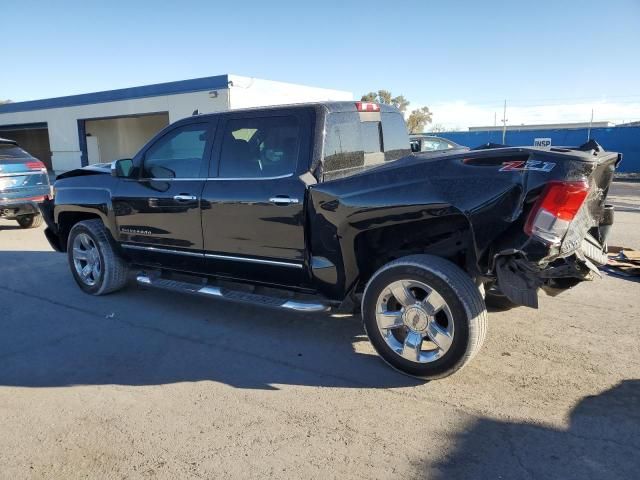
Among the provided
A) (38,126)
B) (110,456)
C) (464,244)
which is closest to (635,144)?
(464,244)

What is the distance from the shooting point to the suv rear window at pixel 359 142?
4.11m

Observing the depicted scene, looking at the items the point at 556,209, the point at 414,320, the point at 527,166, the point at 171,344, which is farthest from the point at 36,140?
the point at 556,209

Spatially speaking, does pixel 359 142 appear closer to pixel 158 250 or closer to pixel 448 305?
pixel 448 305

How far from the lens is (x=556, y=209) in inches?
118

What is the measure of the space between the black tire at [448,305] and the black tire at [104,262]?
125 inches

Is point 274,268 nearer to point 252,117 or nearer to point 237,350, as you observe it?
point 237,350

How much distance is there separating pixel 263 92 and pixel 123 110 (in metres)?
7.55

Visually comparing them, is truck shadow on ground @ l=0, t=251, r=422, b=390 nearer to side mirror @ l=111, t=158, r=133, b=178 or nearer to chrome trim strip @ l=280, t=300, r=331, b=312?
chrome trim strip @ l=280, t=300, r=331, b=312

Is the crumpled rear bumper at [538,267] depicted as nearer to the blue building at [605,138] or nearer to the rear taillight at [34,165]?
the rear taillight at [34,165]

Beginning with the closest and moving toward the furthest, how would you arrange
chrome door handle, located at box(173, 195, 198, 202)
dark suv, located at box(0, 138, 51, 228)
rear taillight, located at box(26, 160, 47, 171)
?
chrome door handle, located at box(173, 195, 198, 202)
dark suv, located at box(0, 138, 51, 228)
rear taillight, located at box(26, 160, 47, 171)

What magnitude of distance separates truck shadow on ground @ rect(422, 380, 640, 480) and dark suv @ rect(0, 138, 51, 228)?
30.0 ft

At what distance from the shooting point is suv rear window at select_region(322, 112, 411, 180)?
13.5ft

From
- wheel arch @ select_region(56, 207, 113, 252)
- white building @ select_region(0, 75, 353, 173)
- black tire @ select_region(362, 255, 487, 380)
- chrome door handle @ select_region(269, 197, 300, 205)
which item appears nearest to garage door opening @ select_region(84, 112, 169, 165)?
white building @ select_region(0, 75, 353, 173)

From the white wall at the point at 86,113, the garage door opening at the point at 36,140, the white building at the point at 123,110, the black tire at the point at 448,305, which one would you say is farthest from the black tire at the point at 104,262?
the garage door opening at the point at 36,140
